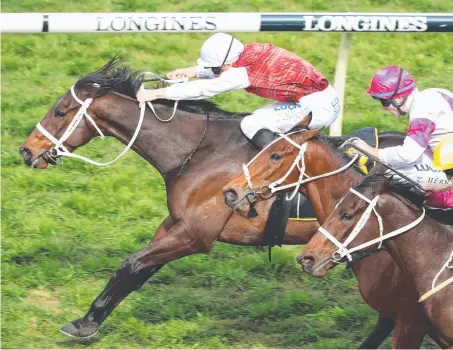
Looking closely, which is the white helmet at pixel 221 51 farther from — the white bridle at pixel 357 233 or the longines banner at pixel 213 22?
the white bridle at pixel 357 233

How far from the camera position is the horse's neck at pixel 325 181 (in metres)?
6.98

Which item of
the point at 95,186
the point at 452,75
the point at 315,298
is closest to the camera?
the point at 315,298

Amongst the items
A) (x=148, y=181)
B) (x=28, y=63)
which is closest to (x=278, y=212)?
(x=148, y=181)

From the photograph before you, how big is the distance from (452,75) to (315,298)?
4.55 m

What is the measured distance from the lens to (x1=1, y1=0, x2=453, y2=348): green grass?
8.15 meters

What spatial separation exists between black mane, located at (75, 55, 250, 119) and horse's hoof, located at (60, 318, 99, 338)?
1588 mm

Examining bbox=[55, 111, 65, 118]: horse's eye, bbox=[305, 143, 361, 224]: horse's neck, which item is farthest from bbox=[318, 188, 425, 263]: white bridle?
bbox=[55, 111, 65, 118]: horse's eye

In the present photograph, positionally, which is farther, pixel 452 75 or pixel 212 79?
pixel 452 75

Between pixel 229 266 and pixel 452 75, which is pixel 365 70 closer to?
pixel 452 75

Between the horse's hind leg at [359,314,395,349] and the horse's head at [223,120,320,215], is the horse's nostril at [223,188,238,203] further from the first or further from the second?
the horse's hind leg at [359,314,395,349]

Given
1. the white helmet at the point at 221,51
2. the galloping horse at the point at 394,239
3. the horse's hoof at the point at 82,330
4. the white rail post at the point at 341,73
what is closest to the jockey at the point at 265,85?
the white helmet at the point at 221,51

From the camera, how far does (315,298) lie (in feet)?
28.1

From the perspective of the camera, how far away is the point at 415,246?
6480 mm

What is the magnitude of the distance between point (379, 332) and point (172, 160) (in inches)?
71.9
